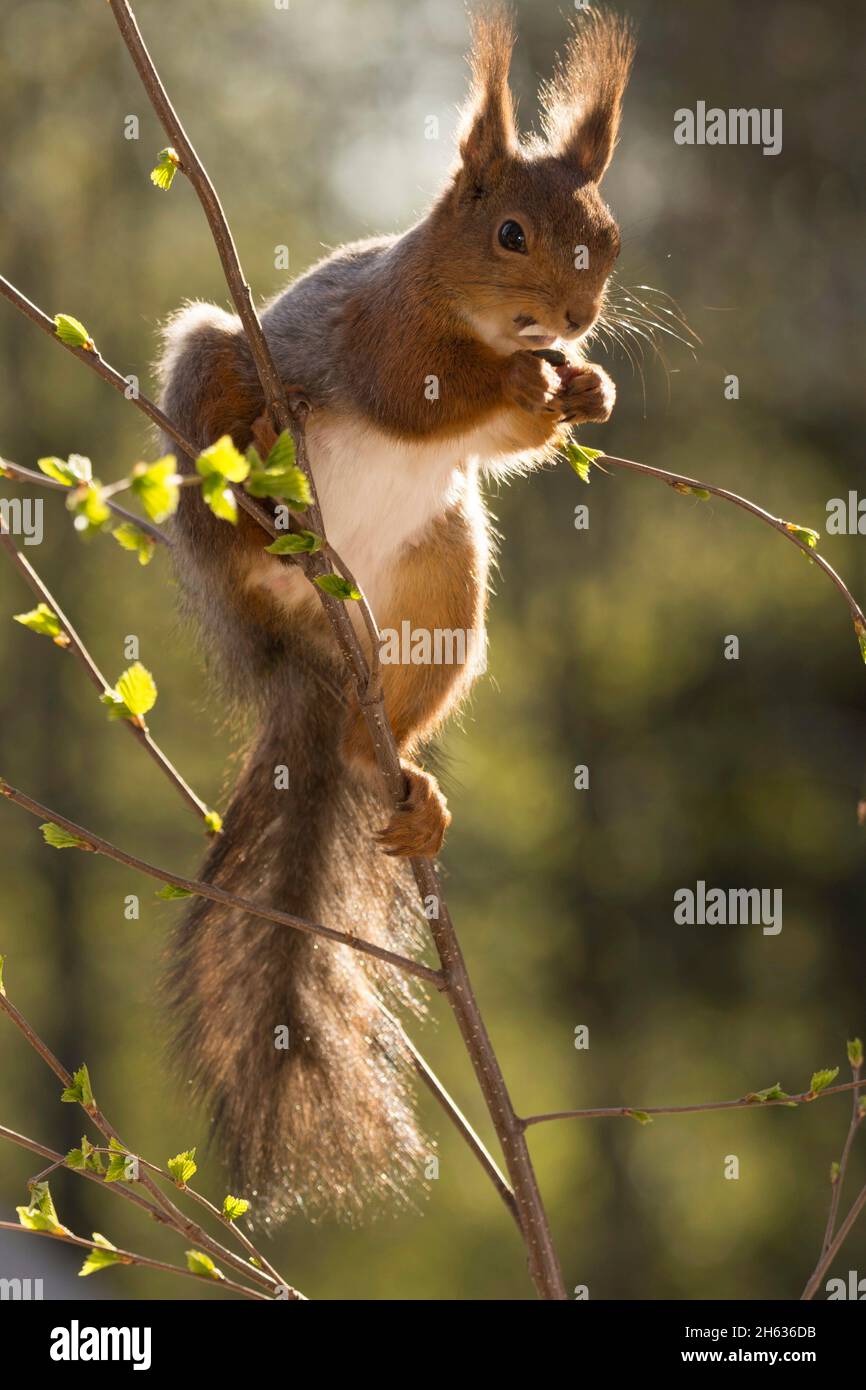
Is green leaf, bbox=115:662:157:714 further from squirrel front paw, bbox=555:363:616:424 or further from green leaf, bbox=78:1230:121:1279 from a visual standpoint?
squirrel front paw, bbox=555:363:616:424

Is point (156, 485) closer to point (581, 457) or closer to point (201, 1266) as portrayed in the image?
point (201, 1266)

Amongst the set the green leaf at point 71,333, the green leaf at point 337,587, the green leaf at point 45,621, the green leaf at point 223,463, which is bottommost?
the green leaf at point 223,463

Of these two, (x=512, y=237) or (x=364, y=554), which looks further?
(x=364, y=554)

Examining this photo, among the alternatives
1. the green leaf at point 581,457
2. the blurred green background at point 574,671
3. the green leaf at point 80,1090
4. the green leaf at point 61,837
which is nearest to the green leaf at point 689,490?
the green leaf at point 581,457

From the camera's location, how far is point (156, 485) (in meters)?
0.61

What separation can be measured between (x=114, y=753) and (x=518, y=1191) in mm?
5510

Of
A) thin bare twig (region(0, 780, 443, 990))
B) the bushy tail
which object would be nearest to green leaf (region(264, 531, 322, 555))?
thin bare twig (region(0, 780, 443, 990))

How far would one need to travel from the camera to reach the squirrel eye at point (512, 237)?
170cm

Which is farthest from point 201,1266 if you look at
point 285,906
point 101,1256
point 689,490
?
point 285,906

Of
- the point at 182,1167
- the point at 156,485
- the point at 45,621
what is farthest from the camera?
the point at 182,1167

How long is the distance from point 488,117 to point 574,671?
4314 mm

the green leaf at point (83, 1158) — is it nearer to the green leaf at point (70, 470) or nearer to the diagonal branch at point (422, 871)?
the diagonal branch at point (422, 871)

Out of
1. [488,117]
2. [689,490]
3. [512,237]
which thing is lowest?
[689,490]
